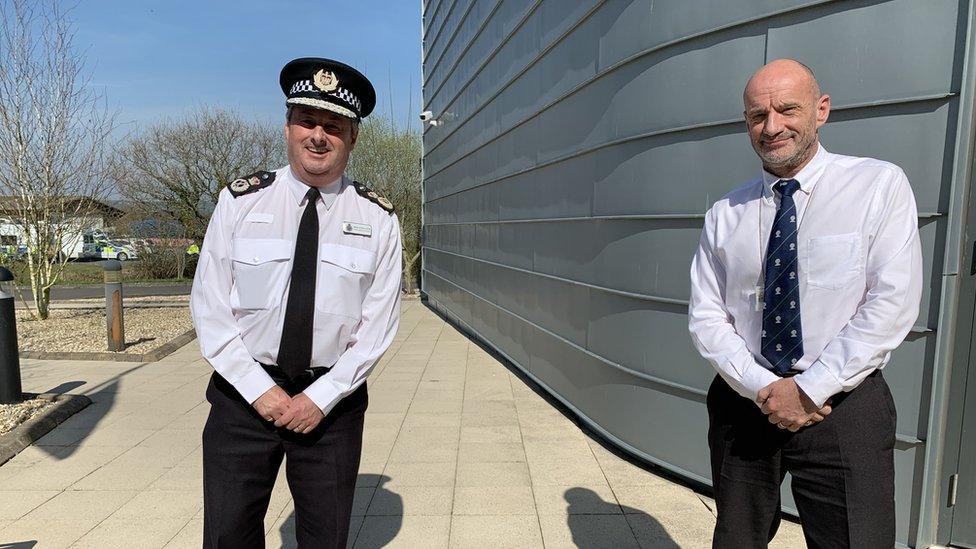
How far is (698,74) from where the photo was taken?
11.2ft

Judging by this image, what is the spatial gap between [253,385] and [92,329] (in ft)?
30.8

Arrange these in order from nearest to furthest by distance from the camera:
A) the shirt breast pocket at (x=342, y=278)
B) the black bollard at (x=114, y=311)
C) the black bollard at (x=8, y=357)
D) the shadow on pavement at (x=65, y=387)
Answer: the shirt breast pocket at (x=342, y=278), the black bollard at (x=8, y=357), the shadow on pavement at (x=65, y=387), the black bollard at (x=114, y=311)

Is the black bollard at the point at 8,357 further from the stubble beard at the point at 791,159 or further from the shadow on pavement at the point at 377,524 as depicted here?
the stubble beard at the point at 791,159

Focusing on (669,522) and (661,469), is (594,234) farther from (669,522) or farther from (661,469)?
(669,522)

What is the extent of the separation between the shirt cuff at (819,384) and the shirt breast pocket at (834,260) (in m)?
0.24

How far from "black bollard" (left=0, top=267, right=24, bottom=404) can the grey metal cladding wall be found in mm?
4596

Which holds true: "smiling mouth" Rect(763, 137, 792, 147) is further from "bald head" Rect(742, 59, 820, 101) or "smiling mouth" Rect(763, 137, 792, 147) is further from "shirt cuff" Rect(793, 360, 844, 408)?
"shirt cuff" Rect(793, 360, 844, 408)

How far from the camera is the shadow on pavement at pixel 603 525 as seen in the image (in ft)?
9.78

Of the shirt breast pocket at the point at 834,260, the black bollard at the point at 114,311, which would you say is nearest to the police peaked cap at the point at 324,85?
the shirt breast pocket at the point at 834,260

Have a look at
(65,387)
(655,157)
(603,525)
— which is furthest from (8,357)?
(655,157)

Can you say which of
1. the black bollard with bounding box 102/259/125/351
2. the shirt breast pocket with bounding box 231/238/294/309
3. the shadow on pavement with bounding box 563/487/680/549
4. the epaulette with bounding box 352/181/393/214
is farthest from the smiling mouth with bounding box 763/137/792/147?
the black bollard with bounding box 102/259/125/351

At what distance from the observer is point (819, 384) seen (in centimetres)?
157

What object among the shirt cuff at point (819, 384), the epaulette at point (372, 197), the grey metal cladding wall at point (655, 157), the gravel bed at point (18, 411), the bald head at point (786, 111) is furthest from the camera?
the gravel bed at point (18, 411)

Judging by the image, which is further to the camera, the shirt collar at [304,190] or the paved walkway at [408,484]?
the paved walkway at [408,484]
